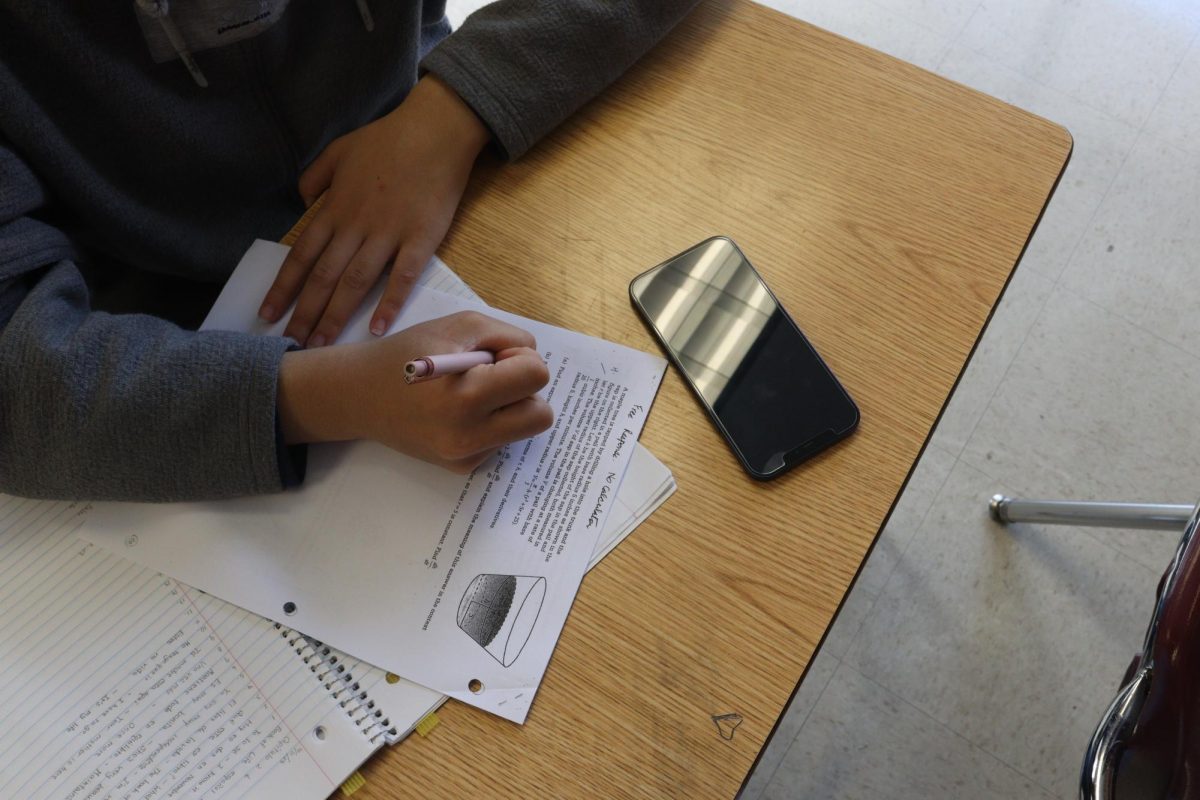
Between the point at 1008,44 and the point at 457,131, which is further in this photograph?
the point at 1008,44

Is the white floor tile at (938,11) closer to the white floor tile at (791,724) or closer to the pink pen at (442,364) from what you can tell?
the white floor tile at (791,724)

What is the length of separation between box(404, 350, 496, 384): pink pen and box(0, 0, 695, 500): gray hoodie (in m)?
0.12

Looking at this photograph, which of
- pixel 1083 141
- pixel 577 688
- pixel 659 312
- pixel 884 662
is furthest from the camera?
pixel 1083 141

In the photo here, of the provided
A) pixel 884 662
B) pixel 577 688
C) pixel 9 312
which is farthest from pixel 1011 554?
pixel 9 312

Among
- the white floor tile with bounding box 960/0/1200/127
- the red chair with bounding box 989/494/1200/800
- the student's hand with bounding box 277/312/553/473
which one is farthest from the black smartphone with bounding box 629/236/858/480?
the white floor tile with bounding box 960/0/1200/127

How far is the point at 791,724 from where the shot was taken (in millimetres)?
1149

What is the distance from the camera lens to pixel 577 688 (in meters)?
0.52

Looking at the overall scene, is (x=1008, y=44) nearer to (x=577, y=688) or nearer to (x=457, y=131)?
(x=457, y=131)

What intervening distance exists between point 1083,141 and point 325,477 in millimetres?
1477

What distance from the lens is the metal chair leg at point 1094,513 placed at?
3.45 feet

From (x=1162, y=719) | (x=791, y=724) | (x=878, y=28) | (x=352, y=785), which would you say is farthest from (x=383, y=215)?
(x=878, y=28)

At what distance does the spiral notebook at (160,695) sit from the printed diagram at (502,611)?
0.05 meters

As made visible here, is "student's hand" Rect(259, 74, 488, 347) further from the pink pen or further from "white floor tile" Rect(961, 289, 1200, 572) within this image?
"white floor tile" Rect(961, 289, 1200, 572)

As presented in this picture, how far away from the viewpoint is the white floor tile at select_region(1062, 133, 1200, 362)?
4.51ft
